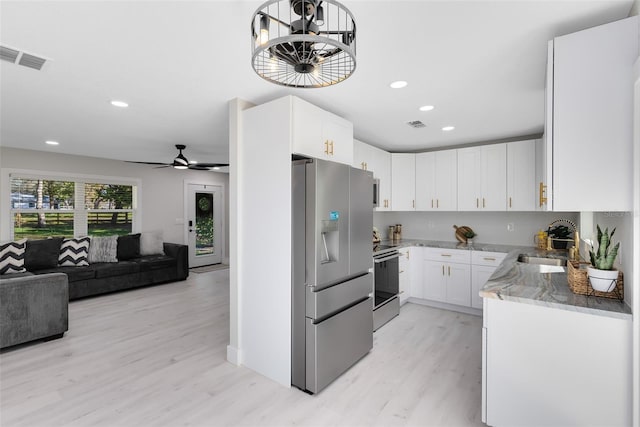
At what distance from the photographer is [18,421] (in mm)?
2072

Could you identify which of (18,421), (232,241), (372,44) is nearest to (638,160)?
(372,44)

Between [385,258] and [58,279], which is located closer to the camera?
[58,279]

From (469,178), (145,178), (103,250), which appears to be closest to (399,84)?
(469,178)

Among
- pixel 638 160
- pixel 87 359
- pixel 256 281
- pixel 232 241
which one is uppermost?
pixel 638 160

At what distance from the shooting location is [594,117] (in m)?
1.58

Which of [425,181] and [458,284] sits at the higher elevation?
[425,181]

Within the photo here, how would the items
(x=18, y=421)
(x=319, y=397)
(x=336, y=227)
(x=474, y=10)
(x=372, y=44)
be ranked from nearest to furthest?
(x=474, y=10), (x=372, y=44), (x=18, y=421), (x=319, y=397), (x=336, y=227)

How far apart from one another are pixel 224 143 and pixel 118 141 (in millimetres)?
1443

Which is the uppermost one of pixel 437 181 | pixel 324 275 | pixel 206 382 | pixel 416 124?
pixel 416 124

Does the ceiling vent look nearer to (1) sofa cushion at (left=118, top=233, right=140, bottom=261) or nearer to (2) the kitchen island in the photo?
(2) the kitchen island

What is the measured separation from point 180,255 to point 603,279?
6077 millimetres

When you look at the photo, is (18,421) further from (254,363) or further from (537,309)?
(537,309)

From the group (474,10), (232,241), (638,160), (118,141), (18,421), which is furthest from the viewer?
(118,141)

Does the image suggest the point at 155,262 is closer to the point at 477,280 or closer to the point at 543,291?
the point at 477,280
